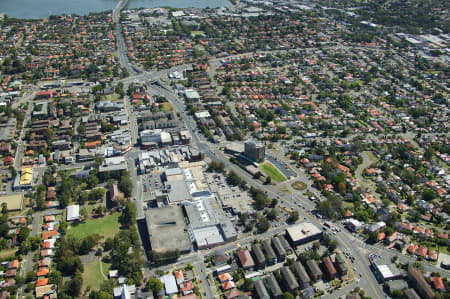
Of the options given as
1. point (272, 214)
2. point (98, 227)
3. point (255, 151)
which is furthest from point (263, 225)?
point (98, 227)

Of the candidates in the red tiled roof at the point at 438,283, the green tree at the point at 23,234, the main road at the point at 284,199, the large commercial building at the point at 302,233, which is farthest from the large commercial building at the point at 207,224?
the red tiled roof at the point at 438,283

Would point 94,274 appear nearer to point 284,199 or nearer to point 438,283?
point 284,199

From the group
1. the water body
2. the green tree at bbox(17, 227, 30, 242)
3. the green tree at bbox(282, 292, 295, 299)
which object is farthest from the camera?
the water body

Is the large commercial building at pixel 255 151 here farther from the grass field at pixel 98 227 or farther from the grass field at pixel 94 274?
the grass field at pixel 94 274

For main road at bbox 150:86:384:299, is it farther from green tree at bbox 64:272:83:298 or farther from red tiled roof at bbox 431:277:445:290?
green tree at bbox 64:272:83:298

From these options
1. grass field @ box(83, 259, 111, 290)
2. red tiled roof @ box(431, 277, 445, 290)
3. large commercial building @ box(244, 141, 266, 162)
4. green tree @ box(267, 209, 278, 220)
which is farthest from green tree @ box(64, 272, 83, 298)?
red tiled roof @ box(431, 277, 445, 290)

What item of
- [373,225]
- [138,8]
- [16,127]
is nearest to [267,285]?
[373,225]
